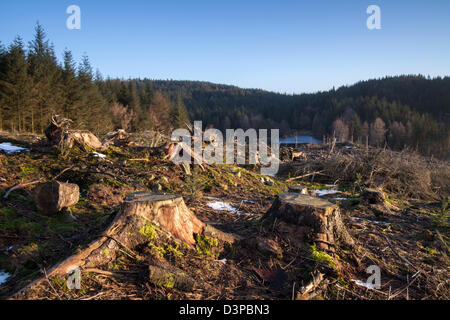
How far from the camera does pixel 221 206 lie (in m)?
5.08

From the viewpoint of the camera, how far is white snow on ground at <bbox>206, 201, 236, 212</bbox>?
4915 mm

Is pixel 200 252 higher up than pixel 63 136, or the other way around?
pixel 63 136

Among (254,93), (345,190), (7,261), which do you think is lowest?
(345,190)

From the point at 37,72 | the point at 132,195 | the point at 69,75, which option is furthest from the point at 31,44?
the point at 132,195

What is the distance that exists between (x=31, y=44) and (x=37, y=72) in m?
9.21

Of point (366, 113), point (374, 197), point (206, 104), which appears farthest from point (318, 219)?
point (206, 104)

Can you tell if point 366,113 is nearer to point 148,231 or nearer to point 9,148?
point 9,148

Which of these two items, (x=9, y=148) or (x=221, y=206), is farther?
(x=9, y=148)

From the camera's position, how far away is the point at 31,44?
94.4ft

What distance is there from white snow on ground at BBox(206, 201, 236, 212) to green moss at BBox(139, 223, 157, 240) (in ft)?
7.45

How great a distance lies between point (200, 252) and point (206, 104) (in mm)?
109604

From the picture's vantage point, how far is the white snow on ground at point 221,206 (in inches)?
193

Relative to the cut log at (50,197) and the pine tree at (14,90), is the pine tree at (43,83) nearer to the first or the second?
the pine tree at (14,90)
